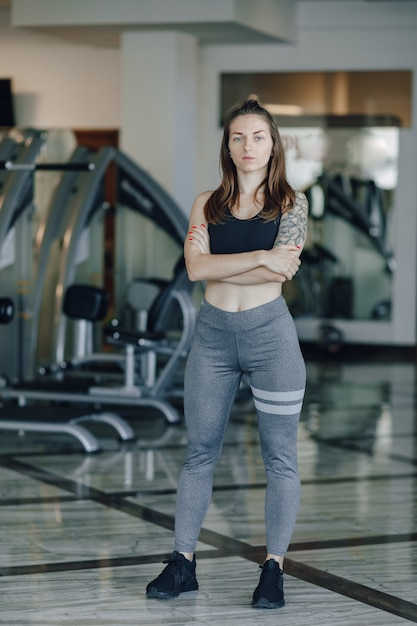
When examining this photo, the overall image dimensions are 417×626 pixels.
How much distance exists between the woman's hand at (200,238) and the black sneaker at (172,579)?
0.85 metres

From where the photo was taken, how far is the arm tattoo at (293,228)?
3.09m

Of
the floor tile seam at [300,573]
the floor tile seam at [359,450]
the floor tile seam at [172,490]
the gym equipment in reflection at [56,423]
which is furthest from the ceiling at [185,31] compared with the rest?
the floor tile seam at [300,573]

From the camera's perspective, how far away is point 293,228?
10.2 ft

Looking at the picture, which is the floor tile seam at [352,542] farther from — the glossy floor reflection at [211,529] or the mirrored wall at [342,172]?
the mirrored wall at [342,172]

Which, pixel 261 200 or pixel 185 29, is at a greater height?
pixel 185 29

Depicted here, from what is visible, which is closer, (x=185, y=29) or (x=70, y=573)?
(x=70, y=573)

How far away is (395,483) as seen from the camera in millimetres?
5043

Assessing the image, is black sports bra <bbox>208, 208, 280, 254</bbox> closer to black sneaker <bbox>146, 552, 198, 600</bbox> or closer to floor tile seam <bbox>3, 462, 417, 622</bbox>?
black sneaker <bbox>146, 552, 198, 600</bbox>

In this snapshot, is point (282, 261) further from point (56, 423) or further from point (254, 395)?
point (56, 423)

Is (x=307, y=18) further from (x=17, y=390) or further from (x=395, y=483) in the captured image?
(x=395, y=483)

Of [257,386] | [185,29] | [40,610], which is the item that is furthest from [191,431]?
[185,29]

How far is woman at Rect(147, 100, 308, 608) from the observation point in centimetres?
311

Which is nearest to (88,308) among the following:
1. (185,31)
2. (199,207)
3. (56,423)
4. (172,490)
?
(56,423)

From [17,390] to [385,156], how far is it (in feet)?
17.7
